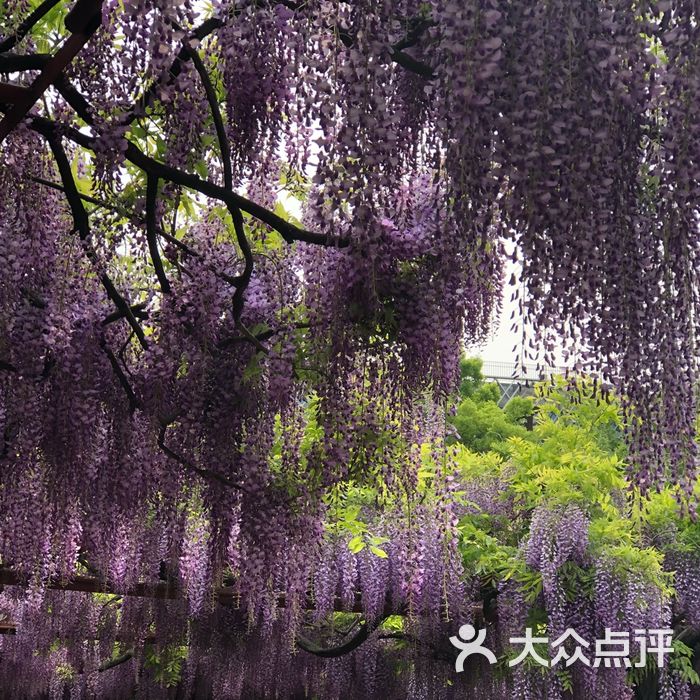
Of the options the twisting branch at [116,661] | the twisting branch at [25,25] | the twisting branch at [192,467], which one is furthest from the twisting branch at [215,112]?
the twisting branch at [116,661]

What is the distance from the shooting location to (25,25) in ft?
→ 10.9

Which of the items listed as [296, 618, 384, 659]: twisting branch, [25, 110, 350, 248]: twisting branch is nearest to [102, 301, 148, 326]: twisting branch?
[25, 110, 350, 248]: twisting branch

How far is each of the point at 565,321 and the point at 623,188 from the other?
400 millimetres

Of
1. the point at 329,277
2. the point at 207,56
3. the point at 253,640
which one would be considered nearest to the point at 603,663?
the point at 253,640

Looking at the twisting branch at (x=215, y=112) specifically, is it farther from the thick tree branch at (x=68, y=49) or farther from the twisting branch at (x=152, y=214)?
the thick tree branch at (x=68, y=49)

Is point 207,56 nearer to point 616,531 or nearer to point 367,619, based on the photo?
point 616,531

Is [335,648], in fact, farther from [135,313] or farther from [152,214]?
[152,214]

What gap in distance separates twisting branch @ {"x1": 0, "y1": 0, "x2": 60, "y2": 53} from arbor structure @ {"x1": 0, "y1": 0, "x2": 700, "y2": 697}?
0.01 metres

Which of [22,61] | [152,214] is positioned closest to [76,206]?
[152,214]

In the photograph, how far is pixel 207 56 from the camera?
4.05 meters

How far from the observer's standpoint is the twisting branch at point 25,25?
323cm

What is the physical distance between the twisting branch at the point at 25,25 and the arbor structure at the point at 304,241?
0.01m

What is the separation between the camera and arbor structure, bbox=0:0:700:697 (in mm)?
2678

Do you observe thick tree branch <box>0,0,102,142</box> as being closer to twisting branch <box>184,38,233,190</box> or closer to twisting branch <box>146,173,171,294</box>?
twisting branch <box>184,38,233,190</box>
